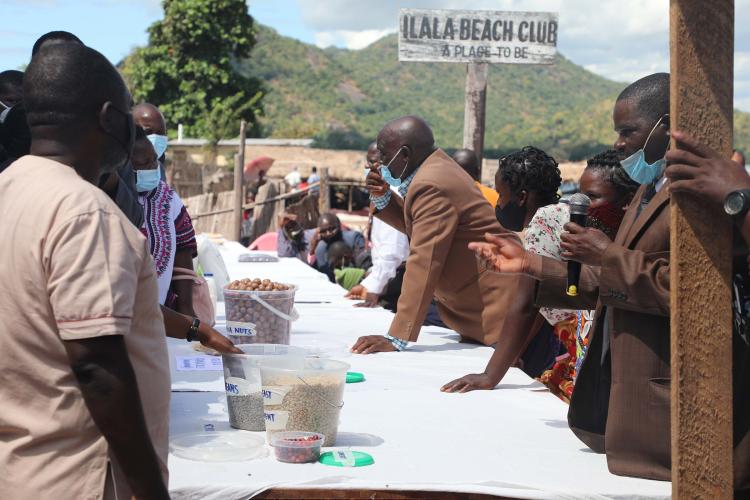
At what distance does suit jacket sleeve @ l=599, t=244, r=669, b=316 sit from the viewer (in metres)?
2.03

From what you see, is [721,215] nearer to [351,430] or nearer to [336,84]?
[351,430]

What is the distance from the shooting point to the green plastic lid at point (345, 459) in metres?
2.23

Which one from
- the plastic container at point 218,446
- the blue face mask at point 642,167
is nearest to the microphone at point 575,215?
the blue face mask at point 642,167

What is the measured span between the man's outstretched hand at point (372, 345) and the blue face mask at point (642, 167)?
5.82 feet

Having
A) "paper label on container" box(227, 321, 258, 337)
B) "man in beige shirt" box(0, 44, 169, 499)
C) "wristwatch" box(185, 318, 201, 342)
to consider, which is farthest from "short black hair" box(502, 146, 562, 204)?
"man in beige shirt" box(0, 44, 169, 499)

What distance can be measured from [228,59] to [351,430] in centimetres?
2780

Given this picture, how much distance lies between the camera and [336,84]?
5928 centimetres

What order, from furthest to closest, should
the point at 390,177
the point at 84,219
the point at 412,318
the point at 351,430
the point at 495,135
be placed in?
the point at 495,135 < the point at 390,177 < the point at 412,318 < the point at 351,430 < the point at 84,219

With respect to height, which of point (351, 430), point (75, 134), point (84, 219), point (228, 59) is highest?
point (228, 59)

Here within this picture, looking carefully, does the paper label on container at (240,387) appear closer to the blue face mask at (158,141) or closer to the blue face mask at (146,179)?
the blue face mask at (146,179)

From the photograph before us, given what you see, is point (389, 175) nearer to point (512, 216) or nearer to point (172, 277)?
point (512, 216)

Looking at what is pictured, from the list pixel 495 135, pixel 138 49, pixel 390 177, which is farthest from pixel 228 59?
pixel 390 177

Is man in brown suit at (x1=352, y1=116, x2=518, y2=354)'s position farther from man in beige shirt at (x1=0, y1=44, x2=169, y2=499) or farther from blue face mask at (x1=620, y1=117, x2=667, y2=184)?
man in beige shirt at (x1=0, y1=44, x2=169, y2=499)

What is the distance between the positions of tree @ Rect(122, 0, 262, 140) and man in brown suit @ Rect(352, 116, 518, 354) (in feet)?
81.2
